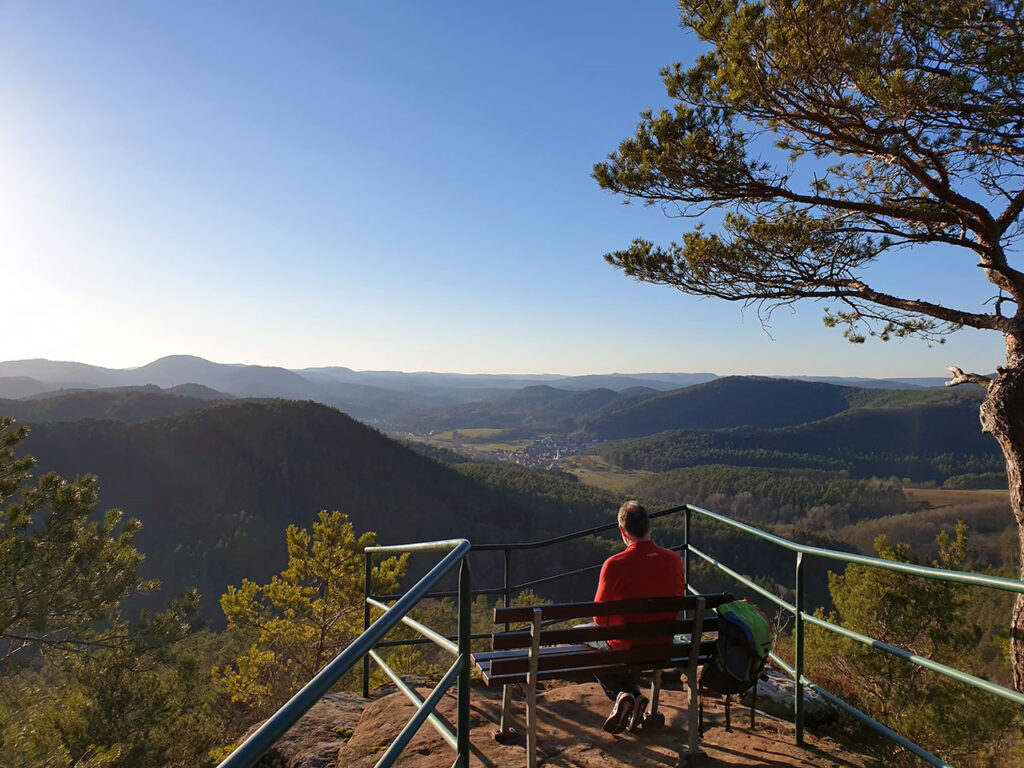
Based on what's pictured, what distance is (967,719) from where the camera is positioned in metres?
7.10

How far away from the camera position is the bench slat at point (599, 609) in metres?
2.42

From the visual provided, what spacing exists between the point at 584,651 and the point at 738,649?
0.75 m

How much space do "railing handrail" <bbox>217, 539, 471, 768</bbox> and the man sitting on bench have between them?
4.62ft

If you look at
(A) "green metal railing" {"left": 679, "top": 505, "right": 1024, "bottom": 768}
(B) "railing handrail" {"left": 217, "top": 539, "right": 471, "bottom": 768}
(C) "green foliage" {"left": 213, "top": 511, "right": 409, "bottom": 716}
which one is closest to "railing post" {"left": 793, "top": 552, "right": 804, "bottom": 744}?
(A) "green metal railing" {"left": 679, "top": 505, "right": 1024, "bottom": 768}

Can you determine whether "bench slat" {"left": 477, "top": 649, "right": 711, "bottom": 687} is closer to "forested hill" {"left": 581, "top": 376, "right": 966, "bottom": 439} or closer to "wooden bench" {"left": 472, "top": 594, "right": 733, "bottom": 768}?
"wooden bench" {"left": 472, "top": 594, "right": 733, "bottom": 768}

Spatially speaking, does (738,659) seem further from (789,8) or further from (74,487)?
(74,487)

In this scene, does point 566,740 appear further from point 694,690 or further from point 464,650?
point 464,650

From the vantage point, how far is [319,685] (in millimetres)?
980

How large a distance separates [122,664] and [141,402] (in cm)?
9387

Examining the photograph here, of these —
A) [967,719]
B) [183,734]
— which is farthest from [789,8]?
[183,734]

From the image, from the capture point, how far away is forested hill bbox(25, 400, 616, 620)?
47.9 metres

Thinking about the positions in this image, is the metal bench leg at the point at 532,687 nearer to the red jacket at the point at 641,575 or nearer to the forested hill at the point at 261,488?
the red jacket at the point at 641,575

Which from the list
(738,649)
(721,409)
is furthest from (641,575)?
(721,409)

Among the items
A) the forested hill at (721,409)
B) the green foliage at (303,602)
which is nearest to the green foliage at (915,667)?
the green foliage at (303,602)
